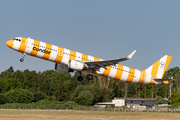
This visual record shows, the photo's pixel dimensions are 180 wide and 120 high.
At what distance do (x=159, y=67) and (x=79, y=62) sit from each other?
16.5 meters

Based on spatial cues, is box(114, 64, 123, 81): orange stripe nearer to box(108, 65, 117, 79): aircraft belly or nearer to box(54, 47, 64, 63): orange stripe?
box(108, 65, 117, 79): aircraft belly

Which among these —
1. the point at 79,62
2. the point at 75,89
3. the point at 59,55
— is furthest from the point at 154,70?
the point at 75,89

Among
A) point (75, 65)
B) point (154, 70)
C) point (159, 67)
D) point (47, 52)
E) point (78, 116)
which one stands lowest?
point (78, 116)

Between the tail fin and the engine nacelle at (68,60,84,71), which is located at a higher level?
the tail fin

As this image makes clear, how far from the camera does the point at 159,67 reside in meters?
48.7

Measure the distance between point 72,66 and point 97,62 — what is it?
3346 mm

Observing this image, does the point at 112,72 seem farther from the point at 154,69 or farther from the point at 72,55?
the point at 154,69

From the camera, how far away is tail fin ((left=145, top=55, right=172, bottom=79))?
156 ft

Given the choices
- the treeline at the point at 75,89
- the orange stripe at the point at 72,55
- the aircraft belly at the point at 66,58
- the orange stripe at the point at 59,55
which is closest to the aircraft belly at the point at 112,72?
the orange stripe at the point at 72,55

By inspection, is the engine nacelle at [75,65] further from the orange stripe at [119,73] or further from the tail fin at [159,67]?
the tail fin at [159,67]

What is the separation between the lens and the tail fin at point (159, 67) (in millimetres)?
47500

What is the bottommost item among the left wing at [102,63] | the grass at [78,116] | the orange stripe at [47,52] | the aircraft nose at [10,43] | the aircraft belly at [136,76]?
the grass at [78,116]

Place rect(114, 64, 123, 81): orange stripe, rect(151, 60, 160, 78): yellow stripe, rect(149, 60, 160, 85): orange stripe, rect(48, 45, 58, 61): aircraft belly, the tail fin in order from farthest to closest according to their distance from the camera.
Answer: the tail fin, rect(151, 60, 160, 78): yellow stripe, rect(149, 60, 160, 85): orange stripe, rect(114, 64, 123, 81): orange stripe, rect(48, 45, 58, 61): aircraft belly

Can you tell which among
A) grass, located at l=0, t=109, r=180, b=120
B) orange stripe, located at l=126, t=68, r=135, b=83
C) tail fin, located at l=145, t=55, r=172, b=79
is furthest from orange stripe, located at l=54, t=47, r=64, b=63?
tail fin, located at l=145, t=55, r=172, b=79
